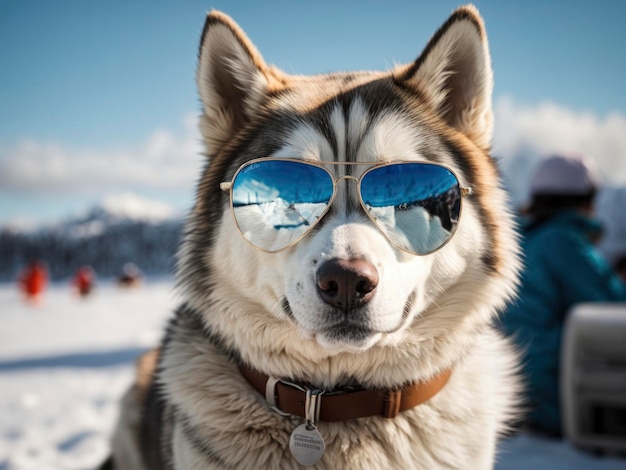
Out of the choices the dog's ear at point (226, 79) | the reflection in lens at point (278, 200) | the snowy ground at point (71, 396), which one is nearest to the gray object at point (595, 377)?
the snowy ground at point (71, 396)

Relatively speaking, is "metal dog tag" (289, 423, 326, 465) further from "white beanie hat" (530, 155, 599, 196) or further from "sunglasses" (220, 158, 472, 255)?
"white beanie hat" (530, 155, 599, 196)

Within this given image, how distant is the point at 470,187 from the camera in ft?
6.32

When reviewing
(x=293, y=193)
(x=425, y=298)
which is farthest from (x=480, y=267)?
(x=293, y=193)

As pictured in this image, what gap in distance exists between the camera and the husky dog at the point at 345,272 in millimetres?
1631

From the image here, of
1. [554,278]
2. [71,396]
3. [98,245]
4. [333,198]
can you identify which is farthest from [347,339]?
[98,245]

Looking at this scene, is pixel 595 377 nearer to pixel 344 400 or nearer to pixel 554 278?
pixel 554 278

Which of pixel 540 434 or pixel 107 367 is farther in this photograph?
pixel 107 367

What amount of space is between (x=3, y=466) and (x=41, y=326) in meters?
7.60

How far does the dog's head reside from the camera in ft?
5.13

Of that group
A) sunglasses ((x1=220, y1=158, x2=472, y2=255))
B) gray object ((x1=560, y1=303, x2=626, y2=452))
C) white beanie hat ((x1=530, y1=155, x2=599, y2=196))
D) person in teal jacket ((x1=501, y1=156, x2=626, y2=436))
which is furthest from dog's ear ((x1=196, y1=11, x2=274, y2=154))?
white beanie hat ((x1=530, y1=155, x2=599, y2=196))

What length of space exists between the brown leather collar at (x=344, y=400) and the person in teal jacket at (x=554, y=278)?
2.02 metres

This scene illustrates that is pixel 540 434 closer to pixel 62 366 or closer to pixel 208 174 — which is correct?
pixel 208 174

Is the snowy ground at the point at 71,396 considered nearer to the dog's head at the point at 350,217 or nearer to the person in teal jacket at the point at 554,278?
the person in teal jacket at the point at 554,278

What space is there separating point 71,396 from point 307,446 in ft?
13.2
